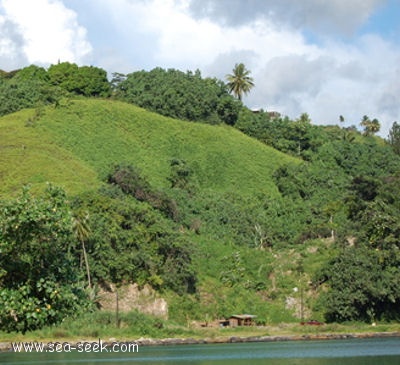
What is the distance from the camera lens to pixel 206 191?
10838 centimetres

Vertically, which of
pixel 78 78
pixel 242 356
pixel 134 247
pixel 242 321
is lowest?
pixel 242 356

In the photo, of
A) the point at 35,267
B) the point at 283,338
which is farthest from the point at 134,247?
the point at 35,267

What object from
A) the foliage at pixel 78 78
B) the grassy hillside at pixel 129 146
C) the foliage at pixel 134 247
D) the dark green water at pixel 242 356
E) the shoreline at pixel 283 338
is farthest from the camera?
the foliage at pixel 78 78

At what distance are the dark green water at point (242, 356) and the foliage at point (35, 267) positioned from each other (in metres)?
28.2

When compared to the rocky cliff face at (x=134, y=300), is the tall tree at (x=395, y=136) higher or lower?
higher

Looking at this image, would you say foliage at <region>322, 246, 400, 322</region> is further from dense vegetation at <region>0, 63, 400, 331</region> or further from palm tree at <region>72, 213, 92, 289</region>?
palm tree at <region>72, 213, 92, 289</region>

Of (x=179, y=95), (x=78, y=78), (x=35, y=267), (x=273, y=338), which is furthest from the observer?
(x=78, y=78)

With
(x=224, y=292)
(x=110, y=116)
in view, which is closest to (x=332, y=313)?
(x=224, y=292)

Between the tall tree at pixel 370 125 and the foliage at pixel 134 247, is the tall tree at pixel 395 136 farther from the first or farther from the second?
the foliage at pixel 134 247

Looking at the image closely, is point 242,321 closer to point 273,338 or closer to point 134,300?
point 273,338

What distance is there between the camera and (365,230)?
289 ft

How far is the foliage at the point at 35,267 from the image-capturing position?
613 inches

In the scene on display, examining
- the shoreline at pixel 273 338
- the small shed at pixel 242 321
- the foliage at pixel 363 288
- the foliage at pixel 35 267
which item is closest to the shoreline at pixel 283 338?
the shoreline at pixel 273 338

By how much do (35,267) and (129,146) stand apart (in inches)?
3930
